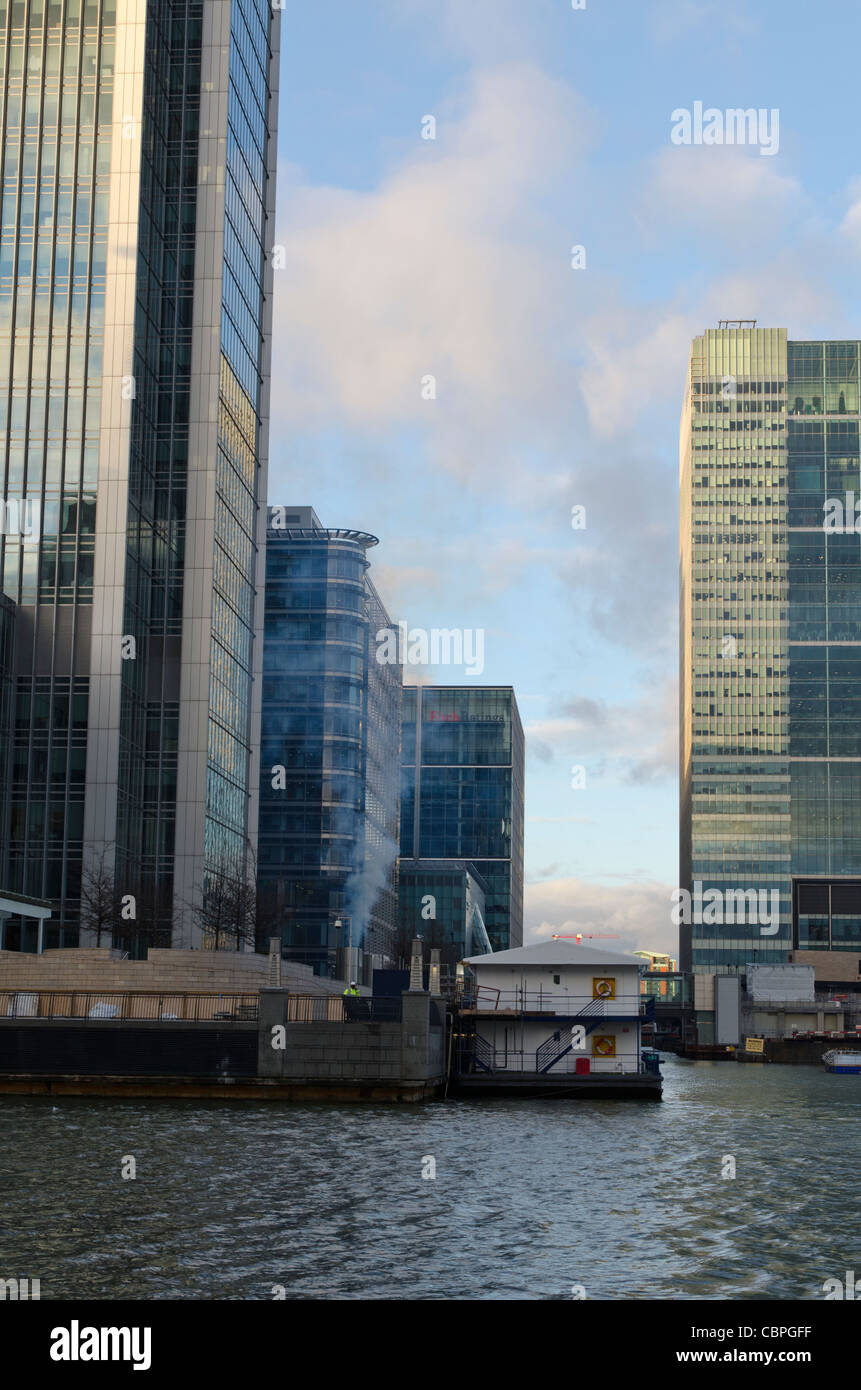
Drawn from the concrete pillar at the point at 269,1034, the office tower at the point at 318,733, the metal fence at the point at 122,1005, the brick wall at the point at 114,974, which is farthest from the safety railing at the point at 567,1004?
the office tower at the point at 318,733

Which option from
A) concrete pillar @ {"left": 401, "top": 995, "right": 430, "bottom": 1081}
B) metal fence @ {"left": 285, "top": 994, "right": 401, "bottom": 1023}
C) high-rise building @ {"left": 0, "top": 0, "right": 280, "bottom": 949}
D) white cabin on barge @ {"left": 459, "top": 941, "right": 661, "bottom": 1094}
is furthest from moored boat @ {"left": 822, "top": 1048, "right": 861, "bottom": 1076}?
concrete pillar @ {"left": 401, "top": 995, "right": 430, "bottom": 1081}

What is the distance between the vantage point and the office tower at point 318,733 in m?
180

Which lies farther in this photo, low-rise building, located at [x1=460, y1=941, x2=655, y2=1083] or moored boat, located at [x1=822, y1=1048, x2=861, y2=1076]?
moored boat, located at [x1=822, y1=1048, x2=861, y2=1076]

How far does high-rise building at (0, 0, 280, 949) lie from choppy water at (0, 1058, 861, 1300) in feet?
183

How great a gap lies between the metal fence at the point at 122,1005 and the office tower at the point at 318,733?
111m

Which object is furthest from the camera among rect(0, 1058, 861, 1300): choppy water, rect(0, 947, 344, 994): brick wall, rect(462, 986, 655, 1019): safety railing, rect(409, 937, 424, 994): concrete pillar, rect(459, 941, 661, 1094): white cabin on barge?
rect(0, 947, 344, 994): brick wall

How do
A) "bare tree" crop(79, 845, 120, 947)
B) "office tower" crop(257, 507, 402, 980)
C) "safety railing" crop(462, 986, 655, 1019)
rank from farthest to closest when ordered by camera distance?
"office tower" crop(257, 507, 402, 980)
"bare tree" crop(79, 845, 120, 947)
"safety railing" crop(462, 986, 655, 1019)

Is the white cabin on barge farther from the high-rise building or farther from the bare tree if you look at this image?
the high-rise building

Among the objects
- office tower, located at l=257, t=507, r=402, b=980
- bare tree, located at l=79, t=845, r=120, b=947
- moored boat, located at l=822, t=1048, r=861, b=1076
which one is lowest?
moored boat, located at l=822, t=1048, r=861, b=1076

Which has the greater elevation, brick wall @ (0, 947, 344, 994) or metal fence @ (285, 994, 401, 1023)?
brick wall @ (0, 947, 344, 994)

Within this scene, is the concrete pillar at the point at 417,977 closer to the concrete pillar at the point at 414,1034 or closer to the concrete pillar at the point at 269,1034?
the concrete pillar at the point at 414,1034

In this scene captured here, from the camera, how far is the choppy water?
23344mm
